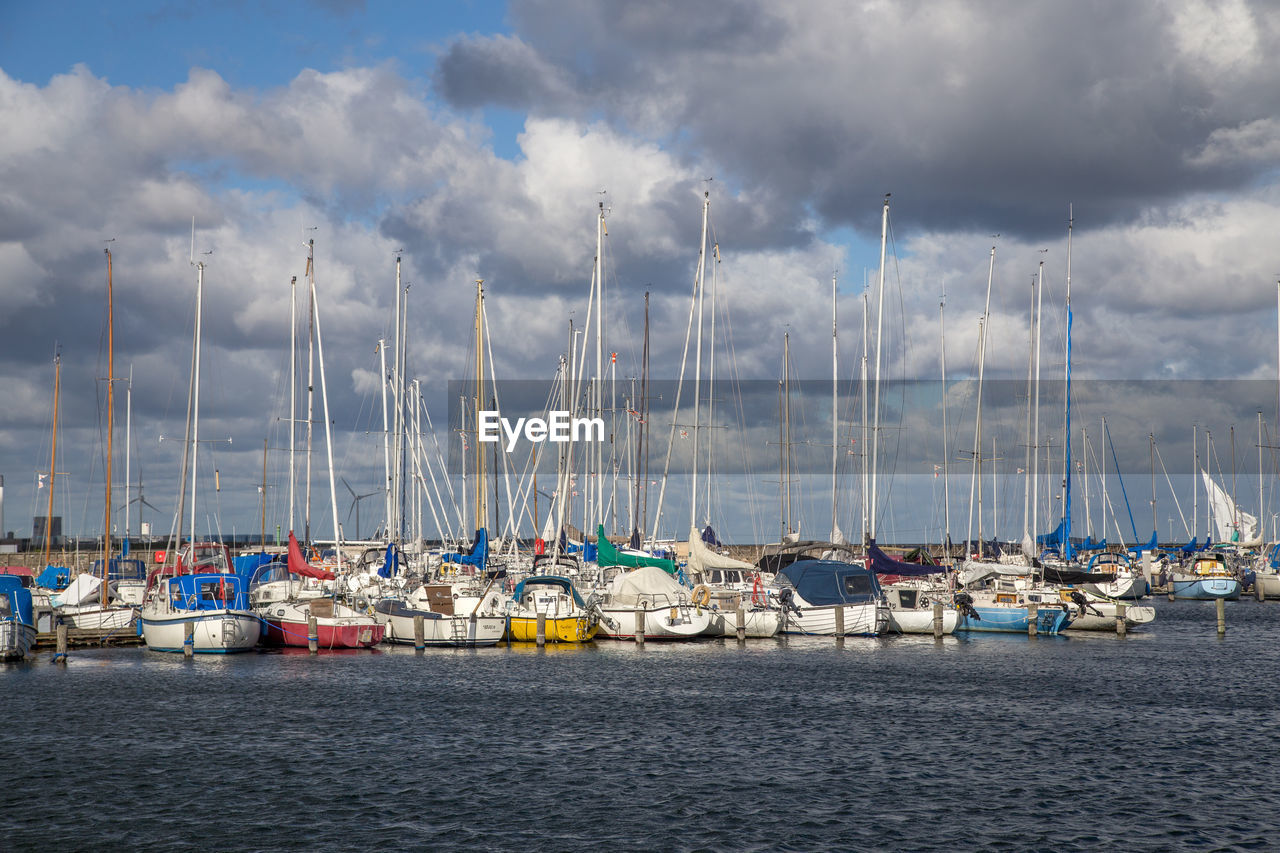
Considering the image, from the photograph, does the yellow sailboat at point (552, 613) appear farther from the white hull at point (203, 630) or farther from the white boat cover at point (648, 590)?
the white hull at point (203, 630)

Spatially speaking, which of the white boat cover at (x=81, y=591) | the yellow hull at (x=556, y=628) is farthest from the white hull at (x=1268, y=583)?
the white boat cover at (x=81, y=591)

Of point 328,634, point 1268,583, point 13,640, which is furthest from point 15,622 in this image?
point 1268,583

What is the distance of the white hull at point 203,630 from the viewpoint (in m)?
52.2

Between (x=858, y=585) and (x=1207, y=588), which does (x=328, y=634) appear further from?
(x=1207, y=588)

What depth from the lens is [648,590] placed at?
57281mm

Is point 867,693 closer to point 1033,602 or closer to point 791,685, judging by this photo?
point 791,685

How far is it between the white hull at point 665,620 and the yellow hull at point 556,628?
1068mm

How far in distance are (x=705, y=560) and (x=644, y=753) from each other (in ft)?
111

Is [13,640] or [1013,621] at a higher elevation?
[13,640]

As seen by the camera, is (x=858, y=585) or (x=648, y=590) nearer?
(x=648, y=590)

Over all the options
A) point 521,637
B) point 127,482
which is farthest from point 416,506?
point 521,637

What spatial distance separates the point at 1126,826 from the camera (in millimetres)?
23391

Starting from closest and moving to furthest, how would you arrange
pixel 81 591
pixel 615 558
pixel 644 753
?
pixel 644 753
pixel 81 591
pixel 615 558

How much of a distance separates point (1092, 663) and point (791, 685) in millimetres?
15365
